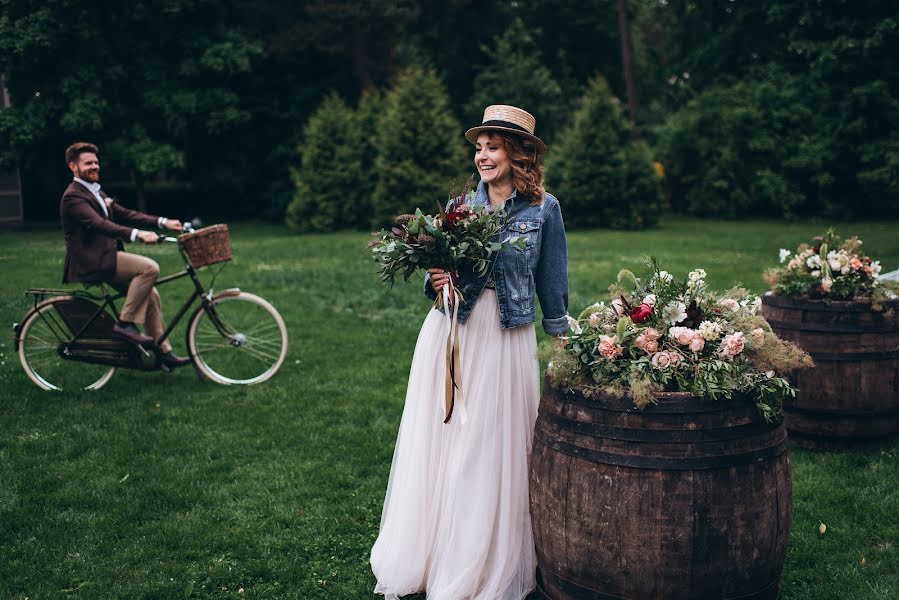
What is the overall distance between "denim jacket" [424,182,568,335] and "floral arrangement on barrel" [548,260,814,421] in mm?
360

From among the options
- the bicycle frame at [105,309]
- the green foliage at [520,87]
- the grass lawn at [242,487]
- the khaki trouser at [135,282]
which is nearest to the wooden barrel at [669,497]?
the grass lawn at [242,487]

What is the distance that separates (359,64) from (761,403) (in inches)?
1124

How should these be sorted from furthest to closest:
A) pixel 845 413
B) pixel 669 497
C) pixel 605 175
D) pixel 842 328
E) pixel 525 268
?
pixel 605 175, pixel 845 413, pixel 842 328, pixel 525 268, pixel 669 497

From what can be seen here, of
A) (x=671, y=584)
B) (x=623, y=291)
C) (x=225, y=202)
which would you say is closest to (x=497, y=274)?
(x=623, y=291)

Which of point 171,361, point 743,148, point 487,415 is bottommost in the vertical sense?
point 171,361

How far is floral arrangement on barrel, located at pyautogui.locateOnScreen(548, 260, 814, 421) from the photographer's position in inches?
120

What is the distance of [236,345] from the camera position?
285 inches

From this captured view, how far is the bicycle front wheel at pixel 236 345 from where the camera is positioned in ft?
23.6

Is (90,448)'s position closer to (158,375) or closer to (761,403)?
(158,375)

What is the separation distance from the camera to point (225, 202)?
3281 cm

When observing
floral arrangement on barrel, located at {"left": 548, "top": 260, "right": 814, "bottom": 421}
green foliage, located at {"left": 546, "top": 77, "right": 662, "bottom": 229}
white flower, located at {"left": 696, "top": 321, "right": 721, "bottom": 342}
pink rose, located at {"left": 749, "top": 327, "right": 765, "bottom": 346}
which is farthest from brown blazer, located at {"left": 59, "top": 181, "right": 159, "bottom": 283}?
green foliage, located at {"left": 546, "top": 77, "right": 662, "bottom": 229}

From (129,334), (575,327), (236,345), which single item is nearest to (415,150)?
(236,345)

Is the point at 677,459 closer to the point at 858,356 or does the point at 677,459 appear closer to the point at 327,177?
the point at 858,356

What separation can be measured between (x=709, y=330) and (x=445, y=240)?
1.10 meters
